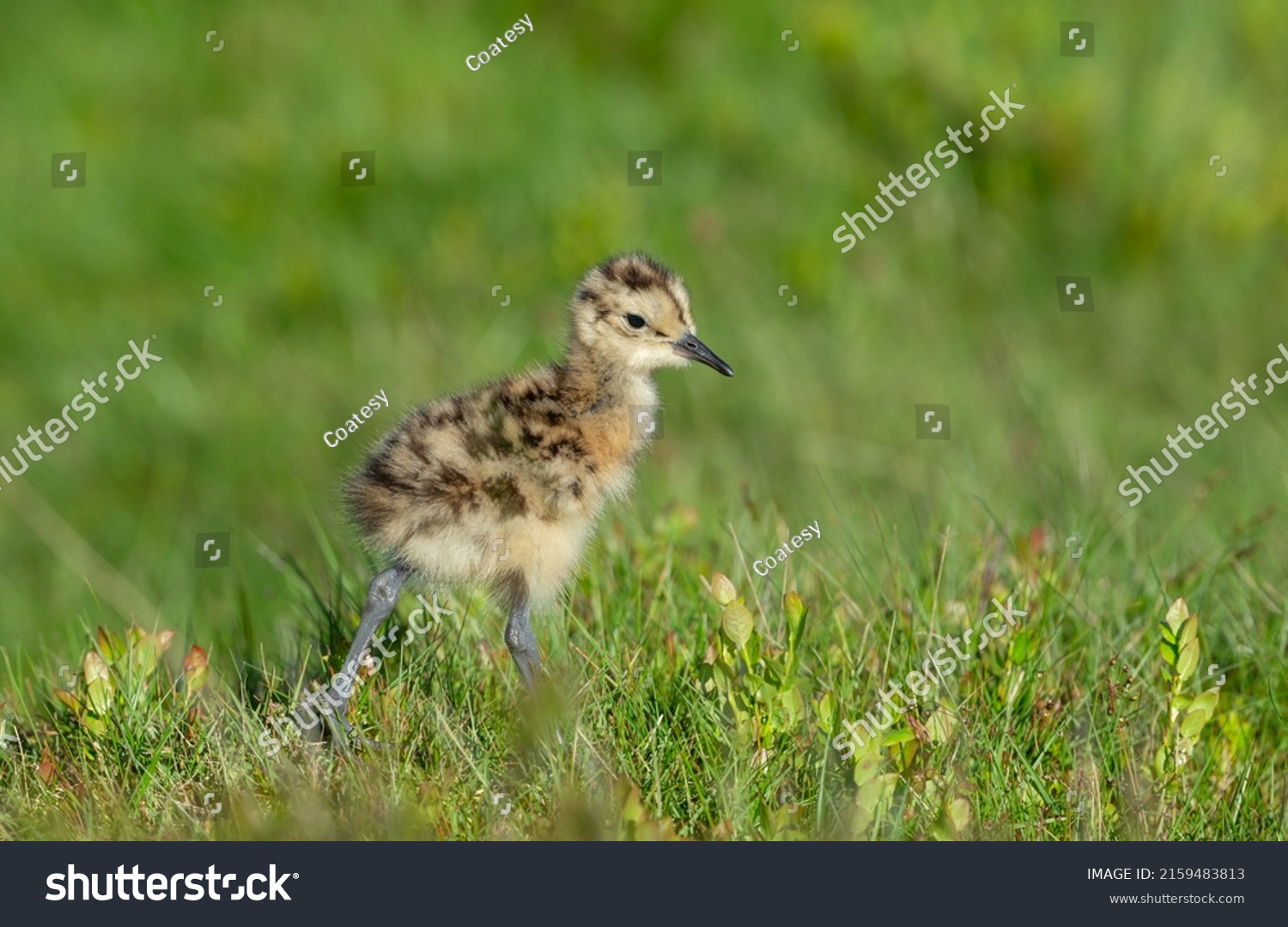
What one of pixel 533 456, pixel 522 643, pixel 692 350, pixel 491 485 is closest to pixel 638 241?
pixel 692 350

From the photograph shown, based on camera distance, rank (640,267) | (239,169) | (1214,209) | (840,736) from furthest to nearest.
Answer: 1. (239,169)
2. (1214,209)
3. (640,267)
4. (840,736)

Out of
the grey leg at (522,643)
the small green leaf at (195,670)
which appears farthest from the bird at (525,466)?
the small green leaf at (195,670)

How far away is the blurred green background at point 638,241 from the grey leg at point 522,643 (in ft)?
8.69

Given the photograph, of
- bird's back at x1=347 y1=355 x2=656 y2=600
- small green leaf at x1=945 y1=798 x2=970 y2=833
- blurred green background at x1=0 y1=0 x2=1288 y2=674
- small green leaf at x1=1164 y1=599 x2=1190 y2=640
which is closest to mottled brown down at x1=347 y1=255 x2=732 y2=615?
bird's back at x1=347 y1=355 x2=656 y2=600

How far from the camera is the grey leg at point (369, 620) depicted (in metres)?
4.33

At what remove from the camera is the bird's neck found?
16.3 ft

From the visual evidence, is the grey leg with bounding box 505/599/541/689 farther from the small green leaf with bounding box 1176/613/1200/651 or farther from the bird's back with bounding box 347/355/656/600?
the small green leaf with bounding box 1176/613/1200/651

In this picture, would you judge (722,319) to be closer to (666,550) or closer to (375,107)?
(375,107)

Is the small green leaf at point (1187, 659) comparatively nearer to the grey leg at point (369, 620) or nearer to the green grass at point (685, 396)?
the green grass at point (685, 396)

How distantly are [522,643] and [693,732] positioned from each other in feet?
1.80

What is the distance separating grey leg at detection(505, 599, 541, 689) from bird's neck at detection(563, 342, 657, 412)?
76cm
